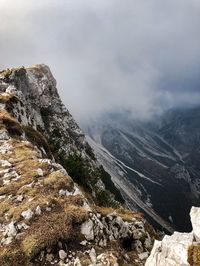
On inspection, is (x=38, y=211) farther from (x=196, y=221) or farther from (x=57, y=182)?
(x=196, y=221)

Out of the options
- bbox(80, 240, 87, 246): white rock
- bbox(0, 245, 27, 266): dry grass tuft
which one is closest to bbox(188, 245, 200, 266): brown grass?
bbox(80, 240, 87, 246): white rock

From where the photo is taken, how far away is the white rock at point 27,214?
2786cm

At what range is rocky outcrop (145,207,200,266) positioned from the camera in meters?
18.6

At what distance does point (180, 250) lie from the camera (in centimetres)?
1945

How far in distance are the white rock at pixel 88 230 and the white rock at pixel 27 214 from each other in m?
4.29

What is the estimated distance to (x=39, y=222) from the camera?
1070 inches

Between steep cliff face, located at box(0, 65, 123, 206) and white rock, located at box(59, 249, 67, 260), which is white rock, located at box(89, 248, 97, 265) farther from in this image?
steep cliff face, located at box(0, 65, 123, 206)

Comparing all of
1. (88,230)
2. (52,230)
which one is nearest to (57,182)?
(88,230)

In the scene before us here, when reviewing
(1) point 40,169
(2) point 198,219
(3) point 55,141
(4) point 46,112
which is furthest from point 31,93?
(2) point 198,219

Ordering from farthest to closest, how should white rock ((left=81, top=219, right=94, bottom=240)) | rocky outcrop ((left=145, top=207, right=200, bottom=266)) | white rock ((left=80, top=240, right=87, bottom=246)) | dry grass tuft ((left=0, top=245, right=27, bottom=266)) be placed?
1. white rock ((left=81, top=219, right=94, bottom=240))
2. white rock ((left=80, top=240, right=87, bottom=246))
3. dry grass tuft ((left=0, top=245, right=27, bottom=266))
4. rocky outcrop ((left=145, top=207, right=200, bottom=266))

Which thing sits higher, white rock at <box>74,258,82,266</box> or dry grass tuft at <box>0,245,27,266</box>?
dry grass tuft at <box>0,245,27,266</box>

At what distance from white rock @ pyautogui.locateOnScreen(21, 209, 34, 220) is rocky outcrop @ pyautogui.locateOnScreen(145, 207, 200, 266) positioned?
1089cm

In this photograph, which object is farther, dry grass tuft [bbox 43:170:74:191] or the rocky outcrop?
dry grass tuft [bbox 43:170:74:191]

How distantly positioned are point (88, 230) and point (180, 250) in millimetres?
9504
